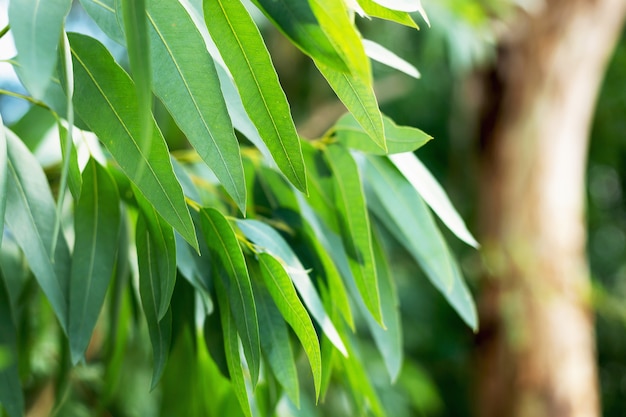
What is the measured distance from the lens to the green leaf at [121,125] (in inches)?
16.8

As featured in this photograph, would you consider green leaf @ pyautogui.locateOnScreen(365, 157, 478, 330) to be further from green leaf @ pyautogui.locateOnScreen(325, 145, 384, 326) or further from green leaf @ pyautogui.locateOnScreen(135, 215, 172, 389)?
green leaf @ pyautogui.locateOnScreen(135, 215, 172, 389)

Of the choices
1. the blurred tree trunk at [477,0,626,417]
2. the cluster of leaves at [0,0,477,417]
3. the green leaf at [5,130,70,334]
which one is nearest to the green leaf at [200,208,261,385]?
the cluster of leaves at [0,0,477,417]

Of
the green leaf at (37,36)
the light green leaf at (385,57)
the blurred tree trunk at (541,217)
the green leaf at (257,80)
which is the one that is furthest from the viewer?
the blurred tree trunk at (541,217)

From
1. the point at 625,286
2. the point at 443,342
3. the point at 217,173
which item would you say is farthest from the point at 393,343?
the point at 625,286

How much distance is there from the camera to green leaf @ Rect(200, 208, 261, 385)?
0.47m

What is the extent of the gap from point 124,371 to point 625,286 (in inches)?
83.3

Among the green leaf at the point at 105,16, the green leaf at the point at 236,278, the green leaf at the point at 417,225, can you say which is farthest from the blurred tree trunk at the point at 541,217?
the green leaf at the point at 105,16

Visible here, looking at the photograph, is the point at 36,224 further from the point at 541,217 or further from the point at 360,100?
the point at 541,217

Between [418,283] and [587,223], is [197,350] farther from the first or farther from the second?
[587,223]

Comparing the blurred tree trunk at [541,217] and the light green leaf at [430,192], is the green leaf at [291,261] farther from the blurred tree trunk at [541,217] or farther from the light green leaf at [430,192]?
the blurred tree trunk at [541,217]

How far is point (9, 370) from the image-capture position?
54 cm

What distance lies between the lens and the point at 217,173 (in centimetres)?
43

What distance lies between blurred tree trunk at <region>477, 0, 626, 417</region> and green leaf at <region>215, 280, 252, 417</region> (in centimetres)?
104

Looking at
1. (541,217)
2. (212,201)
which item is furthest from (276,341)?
(541,217)
